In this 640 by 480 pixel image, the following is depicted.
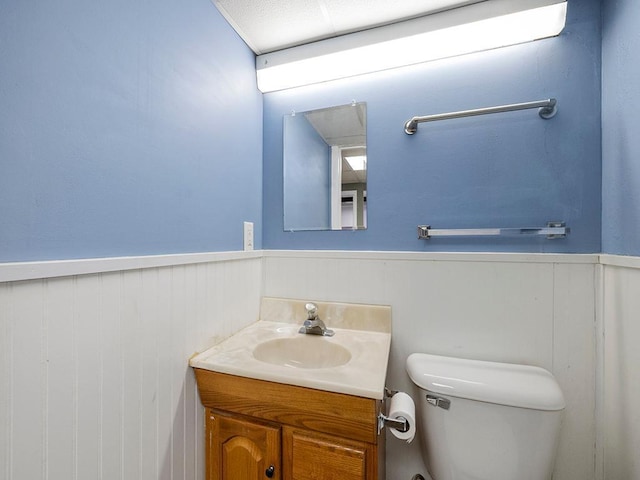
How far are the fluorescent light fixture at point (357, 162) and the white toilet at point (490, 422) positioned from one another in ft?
2.70

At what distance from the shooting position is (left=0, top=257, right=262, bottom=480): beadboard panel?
0.47m

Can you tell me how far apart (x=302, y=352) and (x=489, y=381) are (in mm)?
635

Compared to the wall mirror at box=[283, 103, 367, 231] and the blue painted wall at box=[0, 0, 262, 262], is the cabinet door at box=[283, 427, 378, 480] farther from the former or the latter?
the wall mirror at box=[283, 103, 367, 231]

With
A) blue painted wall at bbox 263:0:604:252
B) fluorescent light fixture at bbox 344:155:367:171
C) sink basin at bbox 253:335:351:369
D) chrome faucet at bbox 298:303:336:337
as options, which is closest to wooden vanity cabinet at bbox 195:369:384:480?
sink basin at bbox 253:335:351:369

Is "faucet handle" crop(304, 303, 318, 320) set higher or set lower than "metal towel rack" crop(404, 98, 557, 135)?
lower

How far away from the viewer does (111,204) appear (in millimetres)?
623

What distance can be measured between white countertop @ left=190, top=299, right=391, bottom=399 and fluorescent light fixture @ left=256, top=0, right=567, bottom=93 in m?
1.07

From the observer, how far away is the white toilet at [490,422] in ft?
2.54

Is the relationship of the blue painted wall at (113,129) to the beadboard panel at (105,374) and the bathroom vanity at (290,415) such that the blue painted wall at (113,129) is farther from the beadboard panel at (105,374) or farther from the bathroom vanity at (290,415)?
the bathroom vanity at (290,415)

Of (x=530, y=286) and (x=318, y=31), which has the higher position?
(x=318, y=31)

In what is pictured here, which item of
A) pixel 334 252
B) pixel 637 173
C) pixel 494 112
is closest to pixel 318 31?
pixel 494 112


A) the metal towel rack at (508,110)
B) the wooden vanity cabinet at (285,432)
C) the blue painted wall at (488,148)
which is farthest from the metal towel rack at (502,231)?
the wooden vanity cabinet at (285,432)

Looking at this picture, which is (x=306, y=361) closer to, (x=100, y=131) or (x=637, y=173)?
(x=100, y=131)

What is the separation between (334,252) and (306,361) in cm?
46
